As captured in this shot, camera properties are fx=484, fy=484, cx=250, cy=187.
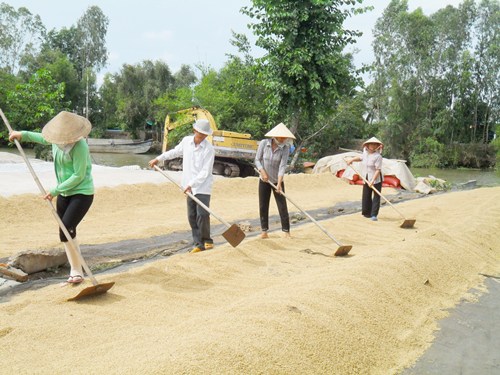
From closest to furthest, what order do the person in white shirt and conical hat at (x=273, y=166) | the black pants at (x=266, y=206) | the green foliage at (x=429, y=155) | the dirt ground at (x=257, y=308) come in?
the dirt ground at (x=257, y=308)
the person in white shirt and conical hat at (x=273, y=166)
the black pants at (x=266, y=206)
the green foliage at (x=429, y=155)

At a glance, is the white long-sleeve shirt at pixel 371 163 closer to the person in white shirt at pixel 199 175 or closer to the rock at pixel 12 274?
the person in white shirt at pixel 199 175

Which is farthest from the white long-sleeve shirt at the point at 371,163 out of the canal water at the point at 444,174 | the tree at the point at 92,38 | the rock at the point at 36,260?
the tree at the point at 92,38

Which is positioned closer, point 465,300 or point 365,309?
point 365,309

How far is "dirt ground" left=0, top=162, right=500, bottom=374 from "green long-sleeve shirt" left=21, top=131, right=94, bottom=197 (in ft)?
2.61

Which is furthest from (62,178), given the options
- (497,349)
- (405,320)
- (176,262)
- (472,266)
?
(472,266)

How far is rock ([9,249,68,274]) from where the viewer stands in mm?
4562

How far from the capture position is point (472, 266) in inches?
215

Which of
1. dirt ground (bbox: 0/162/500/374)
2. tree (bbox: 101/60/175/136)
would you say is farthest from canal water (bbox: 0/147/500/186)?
dirt ground (bbox: 0/162/500/374)

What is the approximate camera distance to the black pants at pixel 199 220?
17.6ft

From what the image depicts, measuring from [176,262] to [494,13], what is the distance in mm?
36479

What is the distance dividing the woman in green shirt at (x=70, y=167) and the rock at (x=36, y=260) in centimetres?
81

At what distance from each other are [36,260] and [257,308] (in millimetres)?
2553

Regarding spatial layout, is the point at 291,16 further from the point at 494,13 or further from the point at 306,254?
A: the point at 494,13

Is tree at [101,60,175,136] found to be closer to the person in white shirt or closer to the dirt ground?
the dirt ground
